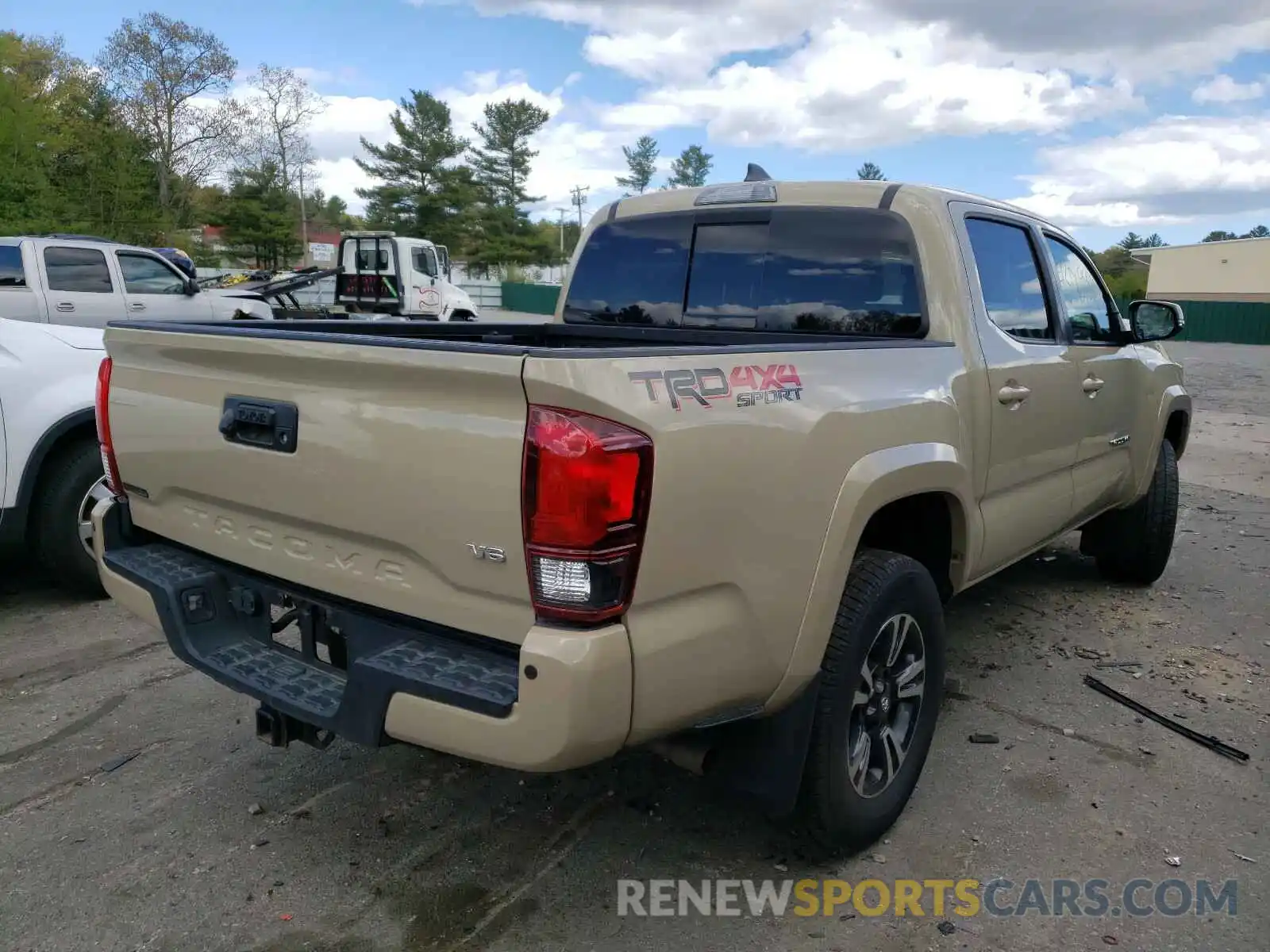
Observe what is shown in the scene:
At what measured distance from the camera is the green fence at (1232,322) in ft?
129

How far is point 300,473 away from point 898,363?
1713 mm

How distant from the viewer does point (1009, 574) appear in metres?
5.73

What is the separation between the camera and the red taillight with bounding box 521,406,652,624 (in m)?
1.92

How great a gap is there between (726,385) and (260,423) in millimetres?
1200

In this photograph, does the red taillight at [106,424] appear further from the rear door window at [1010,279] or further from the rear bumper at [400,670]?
the rear door window at [1010,279]

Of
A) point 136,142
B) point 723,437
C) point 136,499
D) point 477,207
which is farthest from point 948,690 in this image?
point 477,207

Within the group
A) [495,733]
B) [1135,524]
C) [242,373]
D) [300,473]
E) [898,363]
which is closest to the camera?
[495,733]

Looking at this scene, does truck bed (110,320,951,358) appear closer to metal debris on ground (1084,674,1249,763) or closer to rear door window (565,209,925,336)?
rear door window (565,209,925,336)

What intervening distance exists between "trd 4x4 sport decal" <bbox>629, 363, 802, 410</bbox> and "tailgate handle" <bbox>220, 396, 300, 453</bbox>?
3.08ft

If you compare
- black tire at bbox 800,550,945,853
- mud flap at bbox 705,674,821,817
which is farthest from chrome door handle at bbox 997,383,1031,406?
mud flap at bbox 705,674,821,817

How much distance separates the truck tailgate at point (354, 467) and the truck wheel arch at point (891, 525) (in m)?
0.77

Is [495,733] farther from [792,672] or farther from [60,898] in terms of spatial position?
[60,898]

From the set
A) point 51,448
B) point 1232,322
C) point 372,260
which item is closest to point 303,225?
point 372,260

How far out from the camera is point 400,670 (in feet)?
7.03
